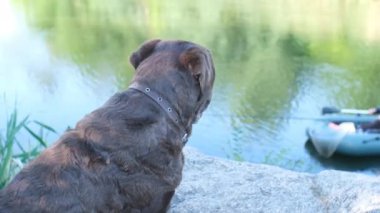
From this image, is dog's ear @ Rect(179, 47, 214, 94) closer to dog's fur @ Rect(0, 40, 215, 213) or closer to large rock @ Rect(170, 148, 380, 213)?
dog's fur @ Rect(0, 40, 215, 213)

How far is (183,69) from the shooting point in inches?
122

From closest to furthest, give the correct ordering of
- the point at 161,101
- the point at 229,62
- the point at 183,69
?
the point at 161,101, the point at 183,69, the point at 229,62

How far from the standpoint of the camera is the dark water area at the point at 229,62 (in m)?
12.6

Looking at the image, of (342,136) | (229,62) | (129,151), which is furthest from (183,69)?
(229,62)

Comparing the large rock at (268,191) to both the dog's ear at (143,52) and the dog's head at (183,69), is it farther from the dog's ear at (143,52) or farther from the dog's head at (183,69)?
the dog's ear at (143,52)

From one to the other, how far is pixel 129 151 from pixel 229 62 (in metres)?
14.2

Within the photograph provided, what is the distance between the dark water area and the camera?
41.4 ft

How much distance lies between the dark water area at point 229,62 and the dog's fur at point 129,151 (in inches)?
232

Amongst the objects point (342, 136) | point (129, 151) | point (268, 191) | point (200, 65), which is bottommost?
point (342, 136)

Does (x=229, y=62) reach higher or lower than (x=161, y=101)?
lower

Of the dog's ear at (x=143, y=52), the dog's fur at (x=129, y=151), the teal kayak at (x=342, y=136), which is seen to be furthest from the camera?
the teal kayak at (x=342, y=136)

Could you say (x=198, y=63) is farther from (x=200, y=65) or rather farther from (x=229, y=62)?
(x=229, y=62)

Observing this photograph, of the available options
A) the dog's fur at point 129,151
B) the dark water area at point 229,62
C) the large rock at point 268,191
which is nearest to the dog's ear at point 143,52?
the dog's fur at point 129,151

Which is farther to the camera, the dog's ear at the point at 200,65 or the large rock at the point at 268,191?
the large rock at the point at 268,191
